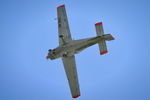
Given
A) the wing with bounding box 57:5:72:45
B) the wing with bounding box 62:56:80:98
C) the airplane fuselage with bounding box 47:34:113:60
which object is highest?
the wing with bounding box 57:5:72:45

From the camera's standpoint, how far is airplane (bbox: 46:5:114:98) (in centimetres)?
2881

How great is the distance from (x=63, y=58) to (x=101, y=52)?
22.4ft

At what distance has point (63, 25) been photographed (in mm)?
32406

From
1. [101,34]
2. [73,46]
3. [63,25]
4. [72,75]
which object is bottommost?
[72,75]

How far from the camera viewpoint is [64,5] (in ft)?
109

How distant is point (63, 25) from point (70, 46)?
4.80 m

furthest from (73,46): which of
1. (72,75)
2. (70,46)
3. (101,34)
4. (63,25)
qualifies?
(72,75)

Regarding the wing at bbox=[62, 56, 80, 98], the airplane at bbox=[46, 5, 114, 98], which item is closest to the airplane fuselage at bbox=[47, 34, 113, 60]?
the airplane at bbox=[46, 5, 114, 98]

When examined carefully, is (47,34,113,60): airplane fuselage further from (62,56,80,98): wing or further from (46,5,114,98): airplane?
(62,56,80,98): wing

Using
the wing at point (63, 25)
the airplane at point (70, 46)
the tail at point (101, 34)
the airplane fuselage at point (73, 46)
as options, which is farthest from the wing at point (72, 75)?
the tail at point (101, 34)

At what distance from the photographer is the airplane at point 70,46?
2881 cm

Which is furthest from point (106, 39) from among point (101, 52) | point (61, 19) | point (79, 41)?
point (61, 19)

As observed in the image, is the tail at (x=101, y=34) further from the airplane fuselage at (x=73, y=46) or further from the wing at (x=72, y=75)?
the wing at (x=72, y=75)

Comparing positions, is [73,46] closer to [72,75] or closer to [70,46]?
[70,46]
